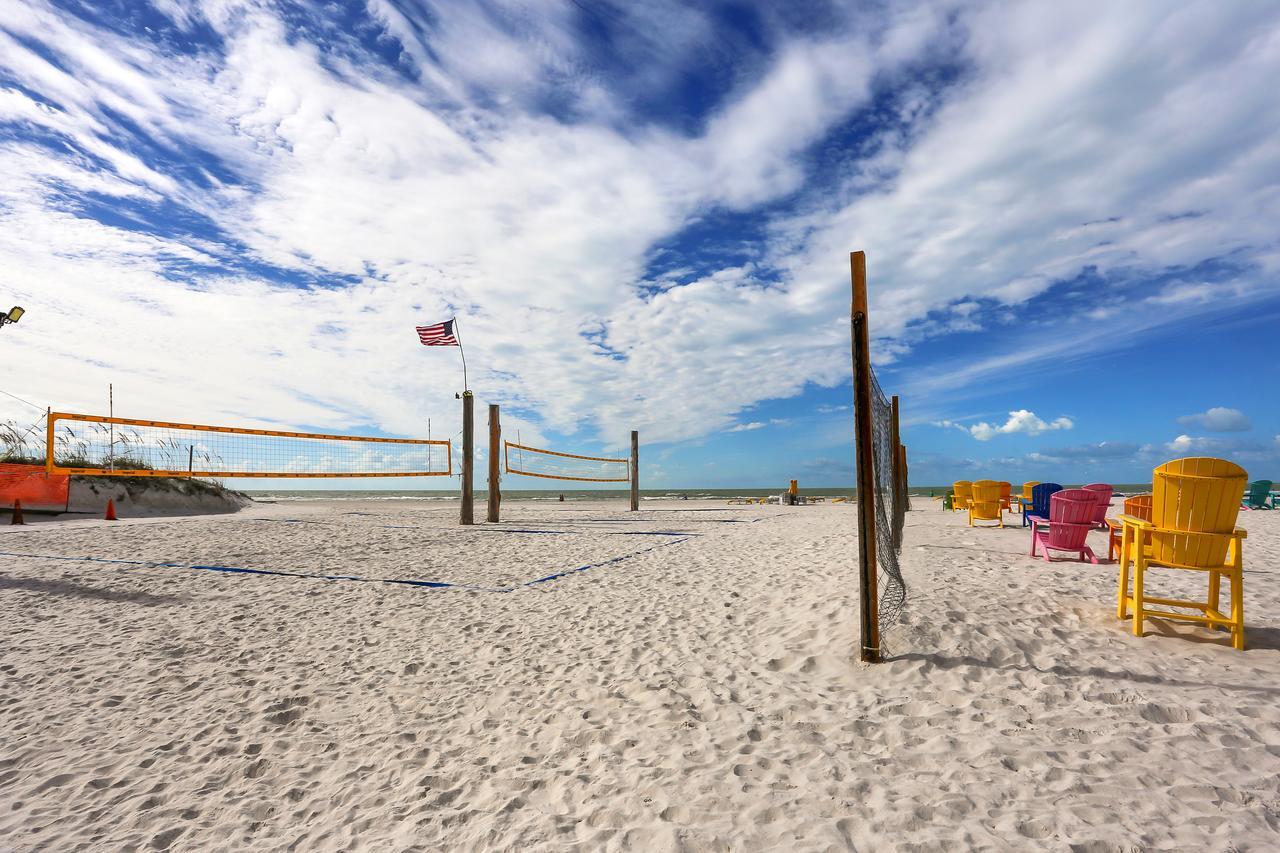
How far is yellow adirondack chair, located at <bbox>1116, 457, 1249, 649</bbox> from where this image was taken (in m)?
3.78

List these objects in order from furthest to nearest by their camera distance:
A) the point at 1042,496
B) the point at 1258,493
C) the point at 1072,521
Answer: the point at 1258,493
the point at 1042,496
the point at 1072,521

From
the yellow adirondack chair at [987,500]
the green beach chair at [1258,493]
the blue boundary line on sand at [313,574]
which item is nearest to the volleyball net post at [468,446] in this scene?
the blue boundary line on sand at [313,574]

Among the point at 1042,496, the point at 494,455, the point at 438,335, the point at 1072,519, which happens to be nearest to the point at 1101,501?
the point at 1072,519

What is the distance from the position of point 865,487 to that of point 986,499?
9105 millimetres

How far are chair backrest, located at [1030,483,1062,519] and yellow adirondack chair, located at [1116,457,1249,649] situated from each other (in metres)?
5.79

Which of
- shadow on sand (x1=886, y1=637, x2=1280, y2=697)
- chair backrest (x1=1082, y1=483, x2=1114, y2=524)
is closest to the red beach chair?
chair backrest (x1=1082, y1=483, x2=1114, y2=524)

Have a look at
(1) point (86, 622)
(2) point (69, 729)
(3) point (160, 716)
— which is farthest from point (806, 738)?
(1) point (86, 622)

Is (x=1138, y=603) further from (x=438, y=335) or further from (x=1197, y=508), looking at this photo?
(x=438, y=335)

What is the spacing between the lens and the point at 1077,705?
10.1ft

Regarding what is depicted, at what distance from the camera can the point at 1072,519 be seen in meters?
Result: 6.72

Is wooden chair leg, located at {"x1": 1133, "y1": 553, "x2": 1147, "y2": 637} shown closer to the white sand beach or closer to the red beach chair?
the white sand beach

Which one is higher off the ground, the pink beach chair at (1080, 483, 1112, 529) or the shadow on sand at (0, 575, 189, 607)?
the pink beach chair at (1080, 483, 1112, 529)

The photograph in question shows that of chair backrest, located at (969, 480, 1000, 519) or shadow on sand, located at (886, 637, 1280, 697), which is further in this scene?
chair backrest, located at (969, 480, 1000, 519)

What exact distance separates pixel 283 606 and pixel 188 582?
159cm
